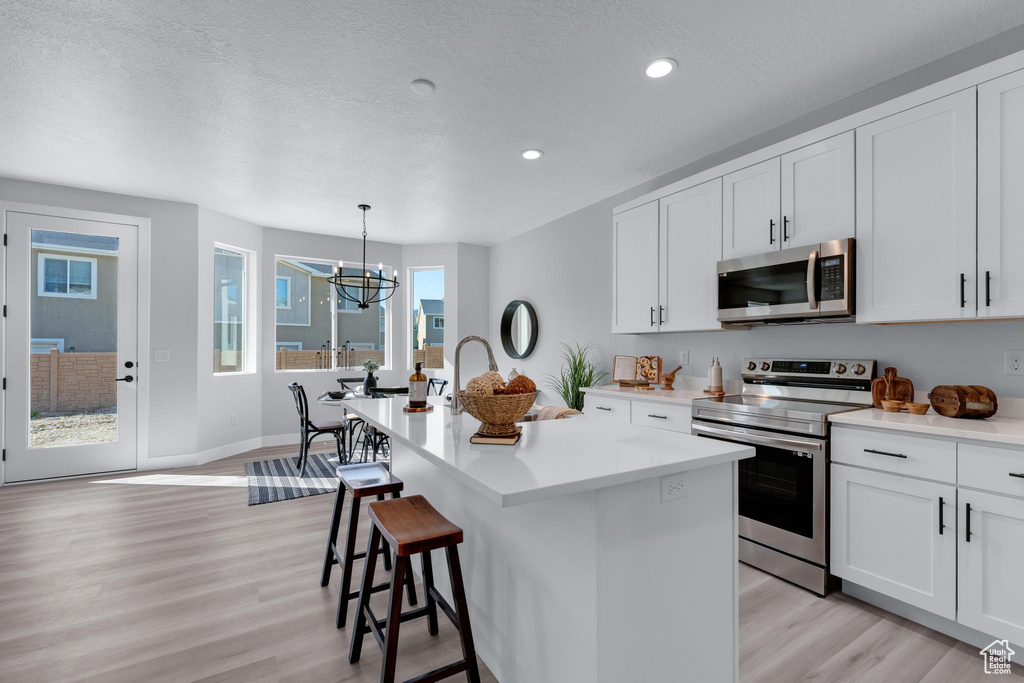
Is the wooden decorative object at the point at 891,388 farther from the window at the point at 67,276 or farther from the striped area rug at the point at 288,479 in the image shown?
the window at the point at 67,276

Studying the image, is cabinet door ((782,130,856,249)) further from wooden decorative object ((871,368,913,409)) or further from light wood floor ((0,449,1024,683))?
light wood floor ((0,449,1024,683))

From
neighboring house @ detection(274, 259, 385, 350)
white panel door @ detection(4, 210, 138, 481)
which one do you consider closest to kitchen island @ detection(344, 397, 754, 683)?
white panel door @ detection(4, 210, 138, 481)

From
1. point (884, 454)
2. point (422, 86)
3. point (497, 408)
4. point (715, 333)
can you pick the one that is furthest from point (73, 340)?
point (884, 454)

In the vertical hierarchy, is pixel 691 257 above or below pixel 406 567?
above

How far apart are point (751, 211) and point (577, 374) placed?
222cm

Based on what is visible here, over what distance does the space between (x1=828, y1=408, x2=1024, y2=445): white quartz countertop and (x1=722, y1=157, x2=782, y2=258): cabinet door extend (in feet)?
3.49

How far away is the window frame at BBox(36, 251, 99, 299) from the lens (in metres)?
4.24

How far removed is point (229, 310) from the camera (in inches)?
216

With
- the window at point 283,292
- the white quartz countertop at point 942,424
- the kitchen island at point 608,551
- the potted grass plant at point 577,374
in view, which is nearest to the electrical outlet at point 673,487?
the kitchen island at point 608,551

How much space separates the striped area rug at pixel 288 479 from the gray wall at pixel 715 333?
2.41 m

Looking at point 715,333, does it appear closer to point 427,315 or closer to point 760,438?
point 760,438

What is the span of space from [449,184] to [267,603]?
3.30 m

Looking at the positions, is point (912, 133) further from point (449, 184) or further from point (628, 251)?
point (449, 184)

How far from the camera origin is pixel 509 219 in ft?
17.4
